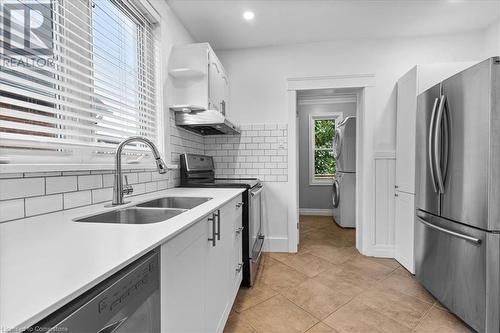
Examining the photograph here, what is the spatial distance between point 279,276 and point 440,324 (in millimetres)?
1255

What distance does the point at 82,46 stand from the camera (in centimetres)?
137

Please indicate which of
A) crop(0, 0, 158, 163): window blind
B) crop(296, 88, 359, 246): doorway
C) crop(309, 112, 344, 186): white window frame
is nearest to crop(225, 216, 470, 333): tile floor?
crop(0, 0, 158, 163): window blind

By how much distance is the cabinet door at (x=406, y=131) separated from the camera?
2402 millimetres

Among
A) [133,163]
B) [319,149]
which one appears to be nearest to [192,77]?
[133,163]

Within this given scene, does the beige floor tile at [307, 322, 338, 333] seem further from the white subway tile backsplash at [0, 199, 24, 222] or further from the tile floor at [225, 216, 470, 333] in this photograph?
the white subway tile backsplash at [0, 199, 24, 222]

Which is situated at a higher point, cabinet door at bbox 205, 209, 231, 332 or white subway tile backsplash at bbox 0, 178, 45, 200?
white subway tile backsplash at bbox 0, 178, 45, 200

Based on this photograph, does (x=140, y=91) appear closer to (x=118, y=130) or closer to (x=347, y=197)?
(x=118, y=130)

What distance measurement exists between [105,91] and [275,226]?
236 cm

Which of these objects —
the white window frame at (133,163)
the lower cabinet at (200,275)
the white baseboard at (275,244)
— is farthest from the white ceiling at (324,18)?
the white baseboard at (275,244)

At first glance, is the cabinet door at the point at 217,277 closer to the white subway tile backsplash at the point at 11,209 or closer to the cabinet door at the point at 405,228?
the white subway tile backsplash at the point at 11,209

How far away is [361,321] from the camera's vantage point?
69.7 inches

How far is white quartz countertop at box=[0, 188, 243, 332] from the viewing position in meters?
0.41

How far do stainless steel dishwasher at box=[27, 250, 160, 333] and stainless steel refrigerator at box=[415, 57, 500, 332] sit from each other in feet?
6.20

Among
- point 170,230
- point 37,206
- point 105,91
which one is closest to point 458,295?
point 170,230
